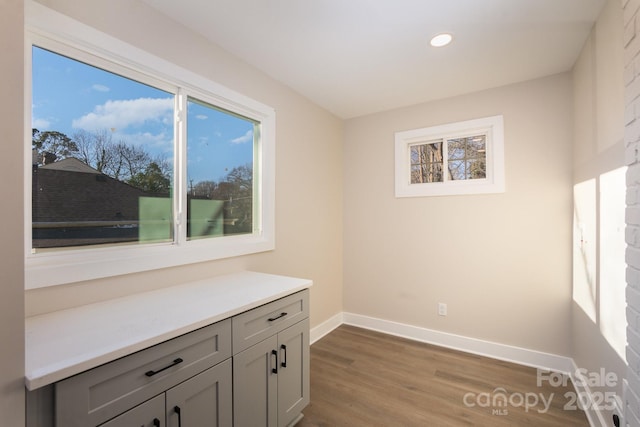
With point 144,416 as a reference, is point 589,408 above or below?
below

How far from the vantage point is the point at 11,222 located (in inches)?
32.1

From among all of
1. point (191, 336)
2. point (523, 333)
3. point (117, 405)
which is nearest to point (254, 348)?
point (191, 336)

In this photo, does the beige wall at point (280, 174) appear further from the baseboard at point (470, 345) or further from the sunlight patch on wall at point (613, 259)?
the sunlight patch on wall at point (613, 259)

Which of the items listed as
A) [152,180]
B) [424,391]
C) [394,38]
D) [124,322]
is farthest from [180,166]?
[424,391]

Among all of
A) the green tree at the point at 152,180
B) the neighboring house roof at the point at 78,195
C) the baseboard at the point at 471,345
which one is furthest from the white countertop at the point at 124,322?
the baseboard at the point at 471,345

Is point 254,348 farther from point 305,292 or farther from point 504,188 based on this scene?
point 504,188

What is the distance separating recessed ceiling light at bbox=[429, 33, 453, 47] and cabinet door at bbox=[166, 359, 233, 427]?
2.39 meters

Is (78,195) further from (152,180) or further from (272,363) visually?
(272,363)

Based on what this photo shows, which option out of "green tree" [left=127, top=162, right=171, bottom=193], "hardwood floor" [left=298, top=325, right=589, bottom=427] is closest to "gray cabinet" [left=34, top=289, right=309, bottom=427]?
"hardwood floor" [left=298, top=325, right=589, bottom=427]

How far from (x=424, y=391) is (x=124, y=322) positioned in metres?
2.11

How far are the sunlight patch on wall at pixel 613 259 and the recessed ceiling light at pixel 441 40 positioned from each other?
1297 mm

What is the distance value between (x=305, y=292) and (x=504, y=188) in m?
2.15

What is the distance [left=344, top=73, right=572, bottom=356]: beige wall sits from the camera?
2.50m

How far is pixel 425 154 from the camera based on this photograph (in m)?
3.20
